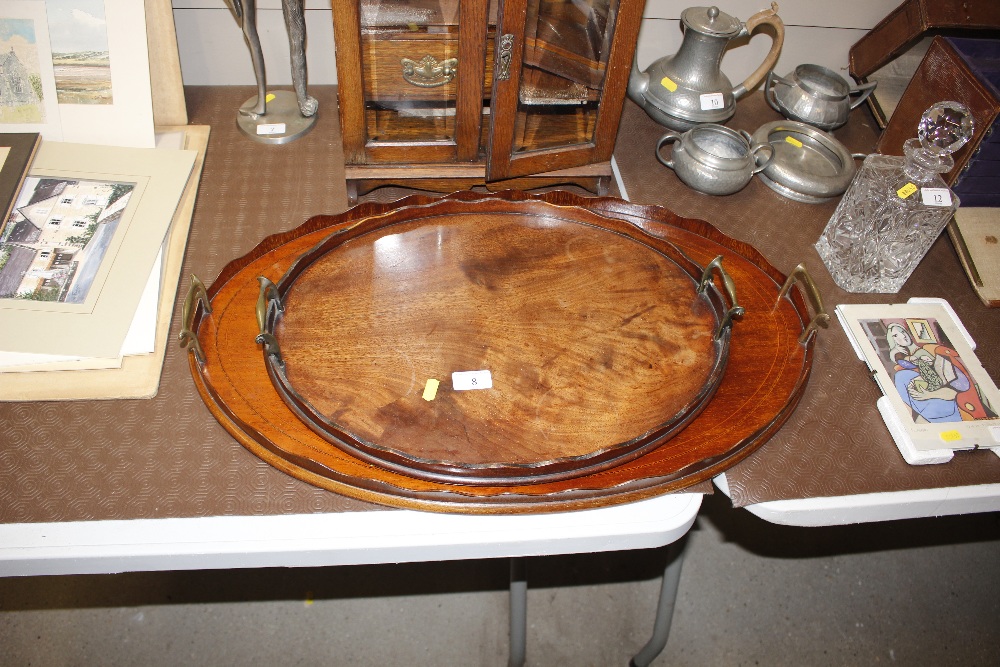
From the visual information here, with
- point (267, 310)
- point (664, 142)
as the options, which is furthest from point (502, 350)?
point (664, 142)

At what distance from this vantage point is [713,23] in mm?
1398

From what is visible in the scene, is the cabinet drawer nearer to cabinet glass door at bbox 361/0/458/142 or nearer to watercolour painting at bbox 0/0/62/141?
cabinet glass door at bbox 361/0/458/142

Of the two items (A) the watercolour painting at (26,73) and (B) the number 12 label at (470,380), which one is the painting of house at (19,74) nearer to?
(A) the watercolour painting at (26,73)

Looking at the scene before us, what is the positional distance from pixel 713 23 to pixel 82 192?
1120 millimetres

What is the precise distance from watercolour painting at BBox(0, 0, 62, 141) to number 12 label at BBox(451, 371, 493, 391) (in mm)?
857

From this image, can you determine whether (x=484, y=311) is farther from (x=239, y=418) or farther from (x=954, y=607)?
(x=954, y=607)

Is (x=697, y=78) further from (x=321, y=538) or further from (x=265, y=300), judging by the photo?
(x=321, y=538)

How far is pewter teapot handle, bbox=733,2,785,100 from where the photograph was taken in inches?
55.8

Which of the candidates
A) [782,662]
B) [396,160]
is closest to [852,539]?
[782,662]

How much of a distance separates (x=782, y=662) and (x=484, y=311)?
39.1 inches

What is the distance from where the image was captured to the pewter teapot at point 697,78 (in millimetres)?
1415

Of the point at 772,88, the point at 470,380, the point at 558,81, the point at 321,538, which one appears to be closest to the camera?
the point at 321,538

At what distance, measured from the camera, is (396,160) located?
1.27 metres

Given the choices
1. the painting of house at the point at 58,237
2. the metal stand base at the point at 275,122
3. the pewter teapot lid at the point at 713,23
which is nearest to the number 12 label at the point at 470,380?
the painting of house at the point at 58,237
